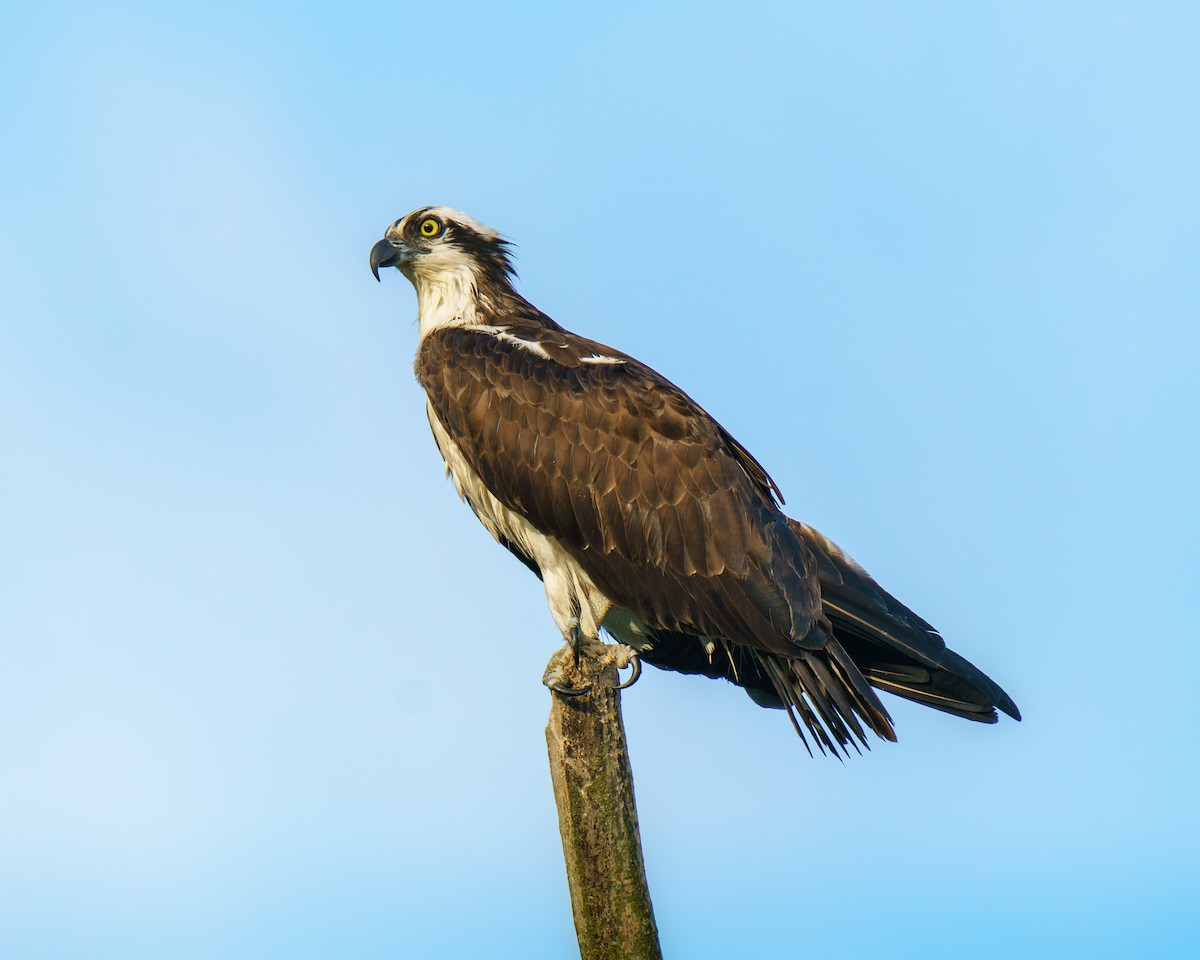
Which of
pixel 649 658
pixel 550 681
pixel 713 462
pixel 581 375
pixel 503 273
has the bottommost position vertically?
pixel 550 681

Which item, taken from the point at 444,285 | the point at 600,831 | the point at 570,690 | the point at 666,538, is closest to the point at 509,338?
the point at 444,285

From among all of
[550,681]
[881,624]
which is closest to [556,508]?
[550,681]

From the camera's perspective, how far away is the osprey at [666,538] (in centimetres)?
667

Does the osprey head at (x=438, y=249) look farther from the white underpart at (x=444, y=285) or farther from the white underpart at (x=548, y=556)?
the white underpart at (x=548, y=556)

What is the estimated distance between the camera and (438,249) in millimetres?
8359

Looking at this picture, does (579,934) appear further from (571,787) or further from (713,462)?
(713,462)

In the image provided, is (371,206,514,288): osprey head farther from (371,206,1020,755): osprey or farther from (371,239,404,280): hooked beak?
(371,206,1020,755): osprey

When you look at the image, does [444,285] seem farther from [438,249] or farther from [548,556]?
[548,556]

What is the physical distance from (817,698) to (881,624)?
0.52 meters

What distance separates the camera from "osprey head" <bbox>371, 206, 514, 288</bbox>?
835cm

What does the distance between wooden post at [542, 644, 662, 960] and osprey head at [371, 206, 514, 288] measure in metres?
3.56

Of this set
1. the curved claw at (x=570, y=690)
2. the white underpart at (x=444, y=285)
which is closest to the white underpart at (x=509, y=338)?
the white underpart at (x=444, y=285)

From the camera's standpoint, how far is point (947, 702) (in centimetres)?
684

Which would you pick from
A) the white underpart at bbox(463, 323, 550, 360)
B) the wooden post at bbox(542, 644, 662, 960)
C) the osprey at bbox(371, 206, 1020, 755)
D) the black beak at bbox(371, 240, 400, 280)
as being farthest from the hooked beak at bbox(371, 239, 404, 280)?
the wooden post at bbox(542, 644, 662, 960)
